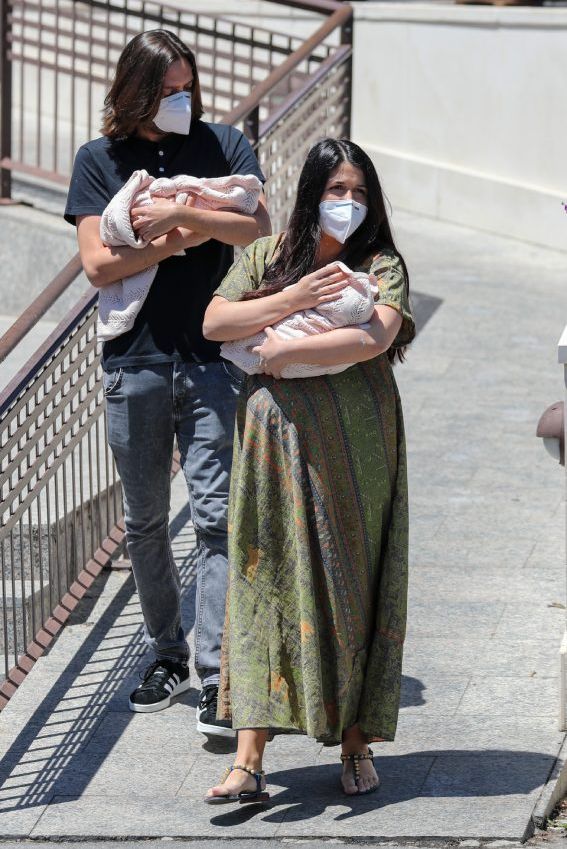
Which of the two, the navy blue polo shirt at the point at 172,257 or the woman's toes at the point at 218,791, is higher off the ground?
the navy blue polo shirt at the point at 172,257

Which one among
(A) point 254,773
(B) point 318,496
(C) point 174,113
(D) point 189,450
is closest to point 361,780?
(A) point 254,773

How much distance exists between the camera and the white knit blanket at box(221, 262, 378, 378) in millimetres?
3973

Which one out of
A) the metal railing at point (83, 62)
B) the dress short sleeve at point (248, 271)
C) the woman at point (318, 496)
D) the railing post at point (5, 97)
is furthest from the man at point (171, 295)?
the railing post at point (5, 97)

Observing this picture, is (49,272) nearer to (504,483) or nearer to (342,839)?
(504,483)

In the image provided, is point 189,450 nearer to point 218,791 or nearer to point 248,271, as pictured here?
point 248,271

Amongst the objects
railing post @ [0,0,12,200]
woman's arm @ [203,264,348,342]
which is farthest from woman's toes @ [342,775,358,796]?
railing post @ [0,0,12,200]

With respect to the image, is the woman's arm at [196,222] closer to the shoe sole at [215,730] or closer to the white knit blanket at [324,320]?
the white knit blanket at [324,320]

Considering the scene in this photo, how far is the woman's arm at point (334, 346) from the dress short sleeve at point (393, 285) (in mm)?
50

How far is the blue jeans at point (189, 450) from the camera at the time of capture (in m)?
4.48

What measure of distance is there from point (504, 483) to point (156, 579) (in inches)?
97.2

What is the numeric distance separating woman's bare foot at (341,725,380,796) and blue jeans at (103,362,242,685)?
54 cm

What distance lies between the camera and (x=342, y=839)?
4.02 meters

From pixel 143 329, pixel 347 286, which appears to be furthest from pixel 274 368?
pixel 143 329

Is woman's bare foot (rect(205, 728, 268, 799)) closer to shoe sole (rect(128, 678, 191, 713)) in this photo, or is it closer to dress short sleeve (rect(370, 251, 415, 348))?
shoe sole (rect(128, 678, 191, 713))
